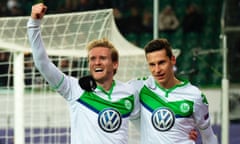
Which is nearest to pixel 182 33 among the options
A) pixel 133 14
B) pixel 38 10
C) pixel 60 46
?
pixel 133 14

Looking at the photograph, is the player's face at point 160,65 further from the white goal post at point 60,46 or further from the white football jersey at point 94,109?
the white goal post at point 60,46

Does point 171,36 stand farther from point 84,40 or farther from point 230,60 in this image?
point 84,40

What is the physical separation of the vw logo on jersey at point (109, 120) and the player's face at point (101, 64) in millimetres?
186

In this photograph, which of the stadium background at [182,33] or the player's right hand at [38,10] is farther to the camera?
the stadium background at [182,33]

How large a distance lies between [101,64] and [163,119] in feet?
1.58

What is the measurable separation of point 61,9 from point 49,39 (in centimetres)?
701

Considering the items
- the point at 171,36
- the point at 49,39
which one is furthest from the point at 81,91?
the point at 171,36

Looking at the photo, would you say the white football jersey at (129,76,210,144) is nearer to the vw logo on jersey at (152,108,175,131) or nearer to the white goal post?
the vw logo on jersey at (152,108,175,131)

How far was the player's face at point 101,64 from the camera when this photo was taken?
456 cm

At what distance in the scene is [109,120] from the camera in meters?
4.56

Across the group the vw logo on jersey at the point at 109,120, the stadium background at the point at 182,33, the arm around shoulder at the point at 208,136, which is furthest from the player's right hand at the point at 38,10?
the stadium background at the point at 182,33

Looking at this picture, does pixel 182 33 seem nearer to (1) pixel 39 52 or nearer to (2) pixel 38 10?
(1) pixel 39 52

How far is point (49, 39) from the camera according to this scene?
25.8ft

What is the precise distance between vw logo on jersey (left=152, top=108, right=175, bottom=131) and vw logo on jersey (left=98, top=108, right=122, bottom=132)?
211 mm
